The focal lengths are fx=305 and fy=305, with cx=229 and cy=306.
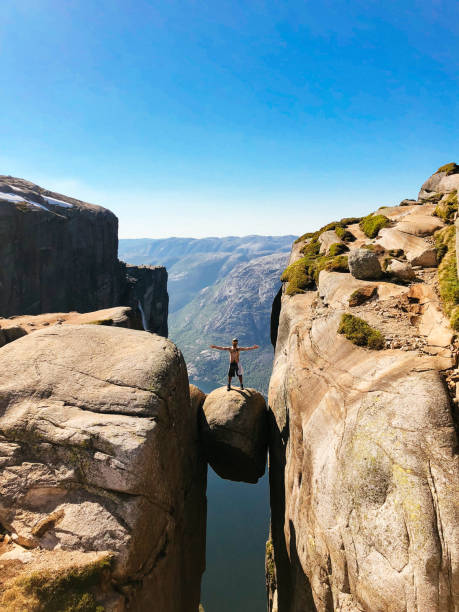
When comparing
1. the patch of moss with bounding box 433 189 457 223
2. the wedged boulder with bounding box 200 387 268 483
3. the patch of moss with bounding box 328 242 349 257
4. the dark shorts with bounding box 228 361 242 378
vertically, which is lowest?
the wedged boulder with bounding box 200 387 268 483

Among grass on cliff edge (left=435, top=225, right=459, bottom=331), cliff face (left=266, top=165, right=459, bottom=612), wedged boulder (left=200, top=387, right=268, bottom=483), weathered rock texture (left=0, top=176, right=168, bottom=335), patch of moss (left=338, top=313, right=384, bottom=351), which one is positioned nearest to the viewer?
cliff face (left=266, top=165, right=459, bottom=612)

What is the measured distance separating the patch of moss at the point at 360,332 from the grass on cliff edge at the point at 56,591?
12049mm

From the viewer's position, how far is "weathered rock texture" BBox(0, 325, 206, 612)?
9.97 metres

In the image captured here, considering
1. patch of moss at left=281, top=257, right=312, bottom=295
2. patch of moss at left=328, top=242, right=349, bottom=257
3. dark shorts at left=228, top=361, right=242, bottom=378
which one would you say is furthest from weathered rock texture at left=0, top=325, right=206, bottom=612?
patch of moss at left=328, top=242, right=349, bottom=257

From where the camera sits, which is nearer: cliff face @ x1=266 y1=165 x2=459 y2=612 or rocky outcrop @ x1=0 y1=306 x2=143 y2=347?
cliff face @ x1=266 y1=165 x2=459 y2=612

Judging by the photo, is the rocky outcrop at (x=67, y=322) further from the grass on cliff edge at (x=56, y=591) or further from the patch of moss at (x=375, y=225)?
the patch of moss at (x=375, y=225)

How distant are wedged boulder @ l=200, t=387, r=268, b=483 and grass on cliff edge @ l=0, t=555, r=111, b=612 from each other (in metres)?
9.90

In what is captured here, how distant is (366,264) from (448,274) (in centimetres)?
459

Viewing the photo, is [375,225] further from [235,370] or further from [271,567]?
[271,567]

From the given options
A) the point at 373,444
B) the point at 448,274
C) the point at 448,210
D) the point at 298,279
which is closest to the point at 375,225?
the point at 448,210

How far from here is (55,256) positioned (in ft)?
256

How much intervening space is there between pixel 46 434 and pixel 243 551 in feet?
252

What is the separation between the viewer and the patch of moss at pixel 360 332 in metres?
12.4

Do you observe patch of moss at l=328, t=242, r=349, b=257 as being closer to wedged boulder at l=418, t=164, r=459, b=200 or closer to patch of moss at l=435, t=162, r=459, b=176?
wedged boulder at l=418, t=164, r=459, b=200
